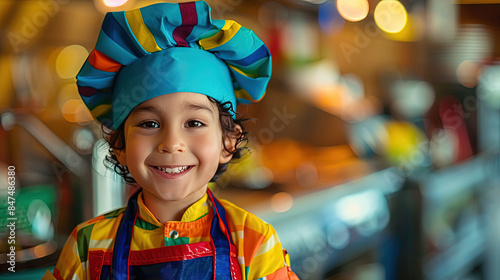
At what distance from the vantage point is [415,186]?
5.87 ft

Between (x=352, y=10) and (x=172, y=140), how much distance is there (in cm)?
128

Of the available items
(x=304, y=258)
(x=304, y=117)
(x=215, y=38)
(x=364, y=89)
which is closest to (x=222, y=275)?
(x=215, y=38)

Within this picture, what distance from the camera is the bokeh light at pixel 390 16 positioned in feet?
6.05

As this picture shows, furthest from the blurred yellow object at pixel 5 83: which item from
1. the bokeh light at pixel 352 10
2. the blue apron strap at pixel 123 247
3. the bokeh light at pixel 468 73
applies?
the bokeh light at pixel 468 73

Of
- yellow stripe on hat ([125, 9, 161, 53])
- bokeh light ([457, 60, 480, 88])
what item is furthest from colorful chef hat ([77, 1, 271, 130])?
bokeh light ([457, 60, 480, 88])

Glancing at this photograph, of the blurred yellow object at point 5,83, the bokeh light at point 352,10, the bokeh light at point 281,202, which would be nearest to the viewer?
the blurred yellow object at point 5,83

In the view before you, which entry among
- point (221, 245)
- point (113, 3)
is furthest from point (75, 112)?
point (221, 245)

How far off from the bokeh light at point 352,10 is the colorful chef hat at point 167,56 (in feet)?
3.58

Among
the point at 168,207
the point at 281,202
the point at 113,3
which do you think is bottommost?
the point at 281,202

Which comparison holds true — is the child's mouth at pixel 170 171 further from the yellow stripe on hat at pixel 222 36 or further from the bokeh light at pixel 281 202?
the bokeh light at pixel 281 202

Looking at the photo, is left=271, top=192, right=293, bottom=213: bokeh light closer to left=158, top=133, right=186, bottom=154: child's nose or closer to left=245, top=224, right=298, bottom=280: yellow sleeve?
left=245, top=224, right=298, bottom=280: yellow sleeve

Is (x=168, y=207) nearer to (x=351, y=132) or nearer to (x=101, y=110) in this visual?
(x=101, y=110)

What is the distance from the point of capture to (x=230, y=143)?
873 millimetres

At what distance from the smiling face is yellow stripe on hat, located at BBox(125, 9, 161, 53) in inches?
3.4
